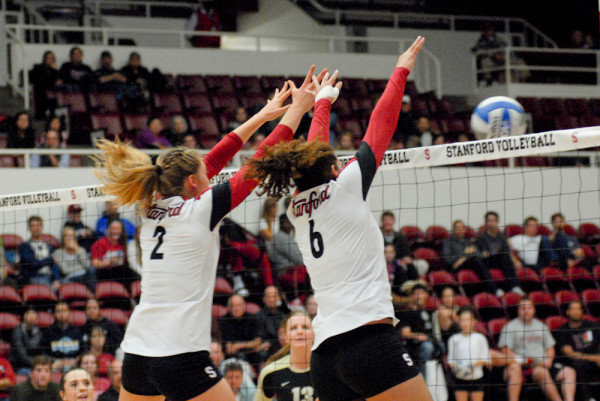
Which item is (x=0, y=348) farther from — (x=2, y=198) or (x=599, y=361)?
(x=599, y=361)

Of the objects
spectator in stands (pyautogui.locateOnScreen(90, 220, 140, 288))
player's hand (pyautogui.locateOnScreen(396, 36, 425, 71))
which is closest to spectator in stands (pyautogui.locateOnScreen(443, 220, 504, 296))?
spectator in stands (pyautogui.locateOnScreen(90, 220, 140, 288))

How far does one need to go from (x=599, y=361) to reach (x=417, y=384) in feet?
20.3

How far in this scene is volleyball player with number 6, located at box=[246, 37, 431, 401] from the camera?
3.44 m

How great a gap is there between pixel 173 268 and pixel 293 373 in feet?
7.59

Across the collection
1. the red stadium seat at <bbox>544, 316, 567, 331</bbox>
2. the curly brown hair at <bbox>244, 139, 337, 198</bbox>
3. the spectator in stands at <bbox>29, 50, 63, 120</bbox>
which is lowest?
the red stadium seat at <bbox>544, 316, 567, 331</bbox>

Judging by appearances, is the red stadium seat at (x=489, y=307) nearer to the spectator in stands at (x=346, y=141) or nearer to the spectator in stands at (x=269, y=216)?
the spectator in stands at (x=269, y=216)

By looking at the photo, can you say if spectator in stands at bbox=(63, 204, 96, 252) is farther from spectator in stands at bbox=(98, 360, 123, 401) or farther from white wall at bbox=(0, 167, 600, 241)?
spectator in stands at bbox=(98, 360, 123, 401)

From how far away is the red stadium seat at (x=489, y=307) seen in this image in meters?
9.67

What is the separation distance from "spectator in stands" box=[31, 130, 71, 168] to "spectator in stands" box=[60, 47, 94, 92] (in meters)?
1.93

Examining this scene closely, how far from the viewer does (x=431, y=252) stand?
10352 mm

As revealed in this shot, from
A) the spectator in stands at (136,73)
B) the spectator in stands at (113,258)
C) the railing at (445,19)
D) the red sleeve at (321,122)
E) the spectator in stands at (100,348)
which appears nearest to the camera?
the red sleeve at (321,122)

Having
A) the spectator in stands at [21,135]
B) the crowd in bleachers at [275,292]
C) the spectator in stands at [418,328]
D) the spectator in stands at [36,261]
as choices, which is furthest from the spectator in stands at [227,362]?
the spectator in stands at [21,135]

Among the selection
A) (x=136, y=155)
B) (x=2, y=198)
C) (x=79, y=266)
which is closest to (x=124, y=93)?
(x=79, y=266)

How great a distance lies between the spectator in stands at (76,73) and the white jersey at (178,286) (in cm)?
1019
